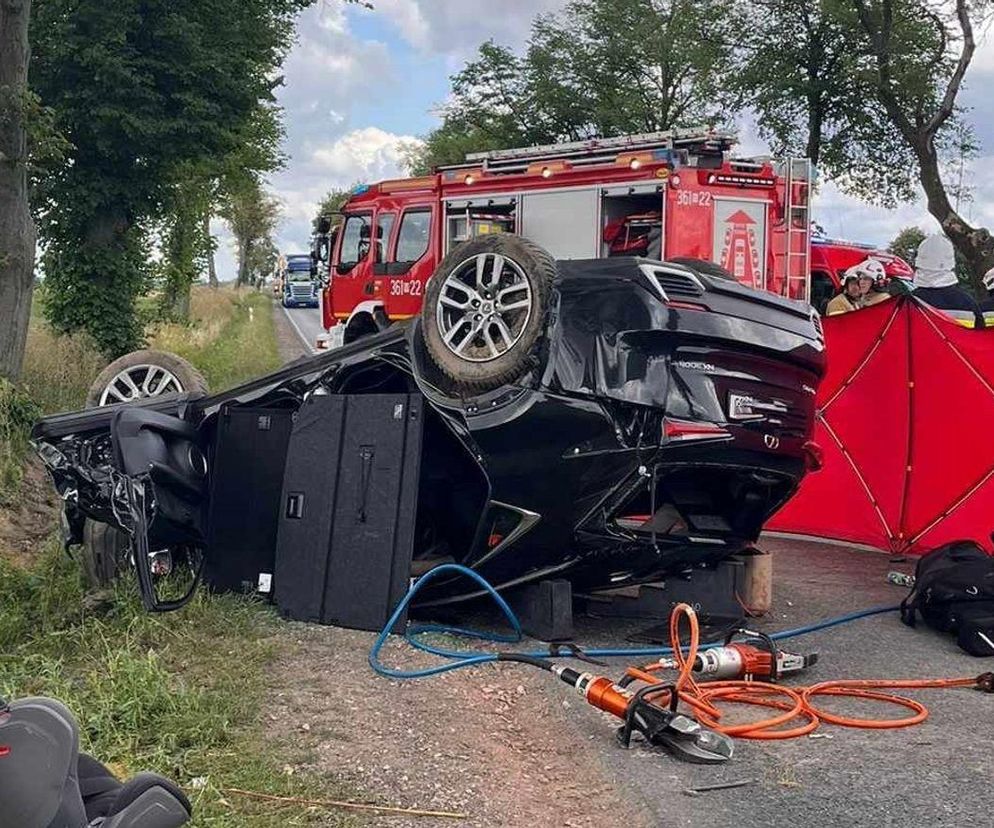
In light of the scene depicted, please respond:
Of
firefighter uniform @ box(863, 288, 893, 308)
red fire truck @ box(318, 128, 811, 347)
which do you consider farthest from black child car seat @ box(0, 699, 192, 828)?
red fire truck @ box(318, 128, 811, 347)

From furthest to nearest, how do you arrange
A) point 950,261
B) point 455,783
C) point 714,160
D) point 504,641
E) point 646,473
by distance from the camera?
point 714,160 < point 950,261 < point 504,641 < point 646,473 < point 455,783

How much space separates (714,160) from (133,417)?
9885mm

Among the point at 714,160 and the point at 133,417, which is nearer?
the point at 133,417

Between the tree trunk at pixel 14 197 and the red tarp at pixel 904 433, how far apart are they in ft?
24.6

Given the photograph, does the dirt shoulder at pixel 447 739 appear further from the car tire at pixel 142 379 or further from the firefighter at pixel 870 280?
the firefighter at pixel 870 280

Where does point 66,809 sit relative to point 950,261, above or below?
below

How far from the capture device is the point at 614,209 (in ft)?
48.1

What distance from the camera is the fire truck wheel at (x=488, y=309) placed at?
5590 mm

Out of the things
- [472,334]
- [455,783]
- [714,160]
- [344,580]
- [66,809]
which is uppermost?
[714,160]

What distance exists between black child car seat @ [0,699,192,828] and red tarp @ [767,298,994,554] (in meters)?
7.55

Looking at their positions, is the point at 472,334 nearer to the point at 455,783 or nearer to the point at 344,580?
the point at 344,580

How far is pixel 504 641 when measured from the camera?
585cm

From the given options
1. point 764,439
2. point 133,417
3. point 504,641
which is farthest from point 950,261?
point 133,417

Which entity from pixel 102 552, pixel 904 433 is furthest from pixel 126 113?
pixel 904 433
